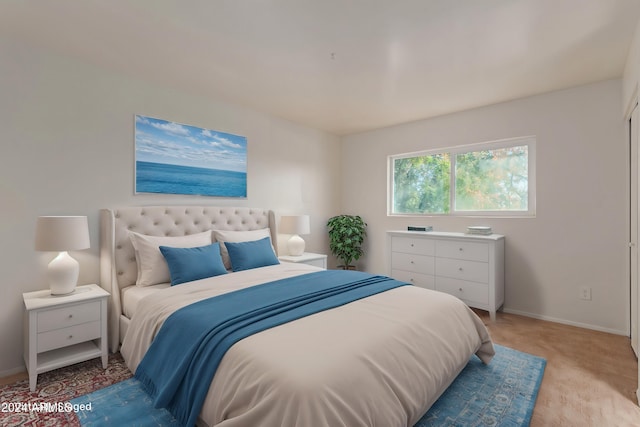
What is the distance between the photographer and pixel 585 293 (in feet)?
10.3

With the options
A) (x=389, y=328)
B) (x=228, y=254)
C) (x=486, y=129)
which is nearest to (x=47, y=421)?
(x=228, y=254)

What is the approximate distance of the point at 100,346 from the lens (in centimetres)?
236

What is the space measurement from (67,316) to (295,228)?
2312 mm

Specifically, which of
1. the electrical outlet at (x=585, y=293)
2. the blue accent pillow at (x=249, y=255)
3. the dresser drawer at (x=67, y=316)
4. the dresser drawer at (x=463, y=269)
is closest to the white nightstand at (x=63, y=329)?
the dresser drawer at (x=67, y=316)

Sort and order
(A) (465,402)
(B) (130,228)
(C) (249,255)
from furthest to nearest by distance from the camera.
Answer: (C) (249,255), (B) (130,228), (A) (465,402)

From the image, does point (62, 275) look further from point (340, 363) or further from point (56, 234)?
point (340, 363)

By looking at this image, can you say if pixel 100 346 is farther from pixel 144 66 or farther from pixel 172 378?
pixel 144 66

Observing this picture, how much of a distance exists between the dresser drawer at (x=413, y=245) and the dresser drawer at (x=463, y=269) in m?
0.17

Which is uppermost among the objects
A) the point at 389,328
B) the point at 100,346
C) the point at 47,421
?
the point at 389,328

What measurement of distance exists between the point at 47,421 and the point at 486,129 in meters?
4.50

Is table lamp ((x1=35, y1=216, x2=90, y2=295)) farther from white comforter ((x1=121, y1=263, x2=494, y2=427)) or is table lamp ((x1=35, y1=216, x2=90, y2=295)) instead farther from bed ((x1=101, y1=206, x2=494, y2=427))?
white comforter ((x1=121, y1=263, x2=494, y2=427))

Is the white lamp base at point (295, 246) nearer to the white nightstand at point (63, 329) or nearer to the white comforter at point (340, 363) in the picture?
the white comforter at point (340, 363)

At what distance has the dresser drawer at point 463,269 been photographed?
3.36 m

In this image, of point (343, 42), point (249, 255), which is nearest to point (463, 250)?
point (249, 255)
